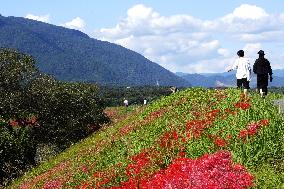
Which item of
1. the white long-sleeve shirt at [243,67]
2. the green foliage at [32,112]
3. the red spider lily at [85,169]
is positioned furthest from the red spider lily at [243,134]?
the green foliage at [32,112]

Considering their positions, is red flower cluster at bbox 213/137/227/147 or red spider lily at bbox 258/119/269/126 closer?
red flower cluster at bbox 213/137/227/147

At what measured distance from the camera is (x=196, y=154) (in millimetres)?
18172

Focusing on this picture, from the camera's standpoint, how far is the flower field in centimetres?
1399

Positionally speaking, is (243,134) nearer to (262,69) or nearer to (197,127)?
(197,127)

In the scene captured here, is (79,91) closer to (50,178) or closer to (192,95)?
(192,95)

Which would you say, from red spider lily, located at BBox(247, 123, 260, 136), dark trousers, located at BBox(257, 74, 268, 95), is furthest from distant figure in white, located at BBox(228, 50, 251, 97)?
red spider lily, located at BBox(247, 123, 260, 136)

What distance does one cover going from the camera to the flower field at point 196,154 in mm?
13992

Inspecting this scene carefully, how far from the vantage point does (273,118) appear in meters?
19.7

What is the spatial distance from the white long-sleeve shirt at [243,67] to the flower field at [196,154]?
1383 millimetres

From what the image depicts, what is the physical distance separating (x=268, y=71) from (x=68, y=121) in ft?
Result: 121

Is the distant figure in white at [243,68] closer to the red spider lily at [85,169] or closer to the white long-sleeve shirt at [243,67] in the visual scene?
the white long-sleeve shirt at [243,67]

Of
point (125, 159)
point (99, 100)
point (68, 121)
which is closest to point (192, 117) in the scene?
point (125, 159)

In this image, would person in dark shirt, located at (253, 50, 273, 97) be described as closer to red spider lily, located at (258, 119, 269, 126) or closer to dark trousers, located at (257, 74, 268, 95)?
dark trousers, located at (257, 74, 268, 95)

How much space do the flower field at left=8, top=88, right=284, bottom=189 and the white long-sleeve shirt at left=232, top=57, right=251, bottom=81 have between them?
1.38m
